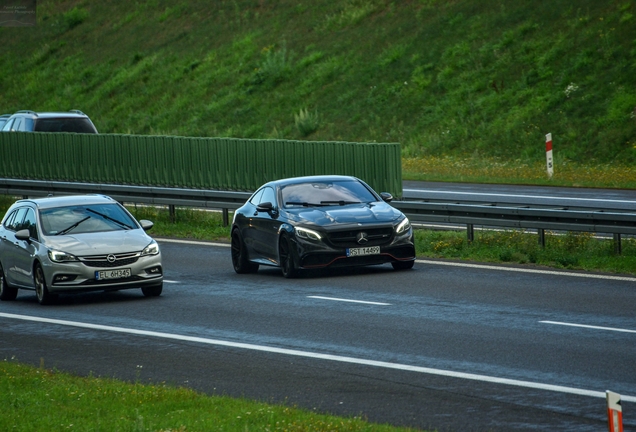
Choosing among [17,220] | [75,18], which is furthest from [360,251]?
[75,18]

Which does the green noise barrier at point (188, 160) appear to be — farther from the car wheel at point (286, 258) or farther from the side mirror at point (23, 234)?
the side mirror at point (23, 234)

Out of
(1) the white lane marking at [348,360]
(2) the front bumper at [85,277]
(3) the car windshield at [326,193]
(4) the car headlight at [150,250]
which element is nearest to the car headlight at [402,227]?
(3) the car windshield at [326,193]

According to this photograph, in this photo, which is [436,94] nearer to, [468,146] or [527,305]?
[468,146]

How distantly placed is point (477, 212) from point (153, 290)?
6032 millimetres

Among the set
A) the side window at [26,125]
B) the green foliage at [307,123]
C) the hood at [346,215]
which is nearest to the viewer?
the hood at [346,215]

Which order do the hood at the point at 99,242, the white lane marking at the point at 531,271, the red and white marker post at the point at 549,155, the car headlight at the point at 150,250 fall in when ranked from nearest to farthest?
1. the hood at the point at 99,242
2. the car headlight at the point at 150,250
3. the white lane marking at the point at 531,271
4. the red and white marker post at the point at 549,155

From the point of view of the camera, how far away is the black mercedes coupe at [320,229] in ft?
58.5

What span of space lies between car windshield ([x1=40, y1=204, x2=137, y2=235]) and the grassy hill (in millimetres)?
20879

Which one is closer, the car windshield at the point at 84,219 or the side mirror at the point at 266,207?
the car windshield at the point at 84,219

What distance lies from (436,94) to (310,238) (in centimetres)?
2773

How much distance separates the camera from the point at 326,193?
1909 cm

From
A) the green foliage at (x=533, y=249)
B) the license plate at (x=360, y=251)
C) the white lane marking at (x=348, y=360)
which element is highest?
the license plate at (x=360, y=251)

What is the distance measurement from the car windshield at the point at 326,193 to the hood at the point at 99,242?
112 inches

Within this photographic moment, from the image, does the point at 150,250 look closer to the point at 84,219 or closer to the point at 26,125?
the point at 84,219
